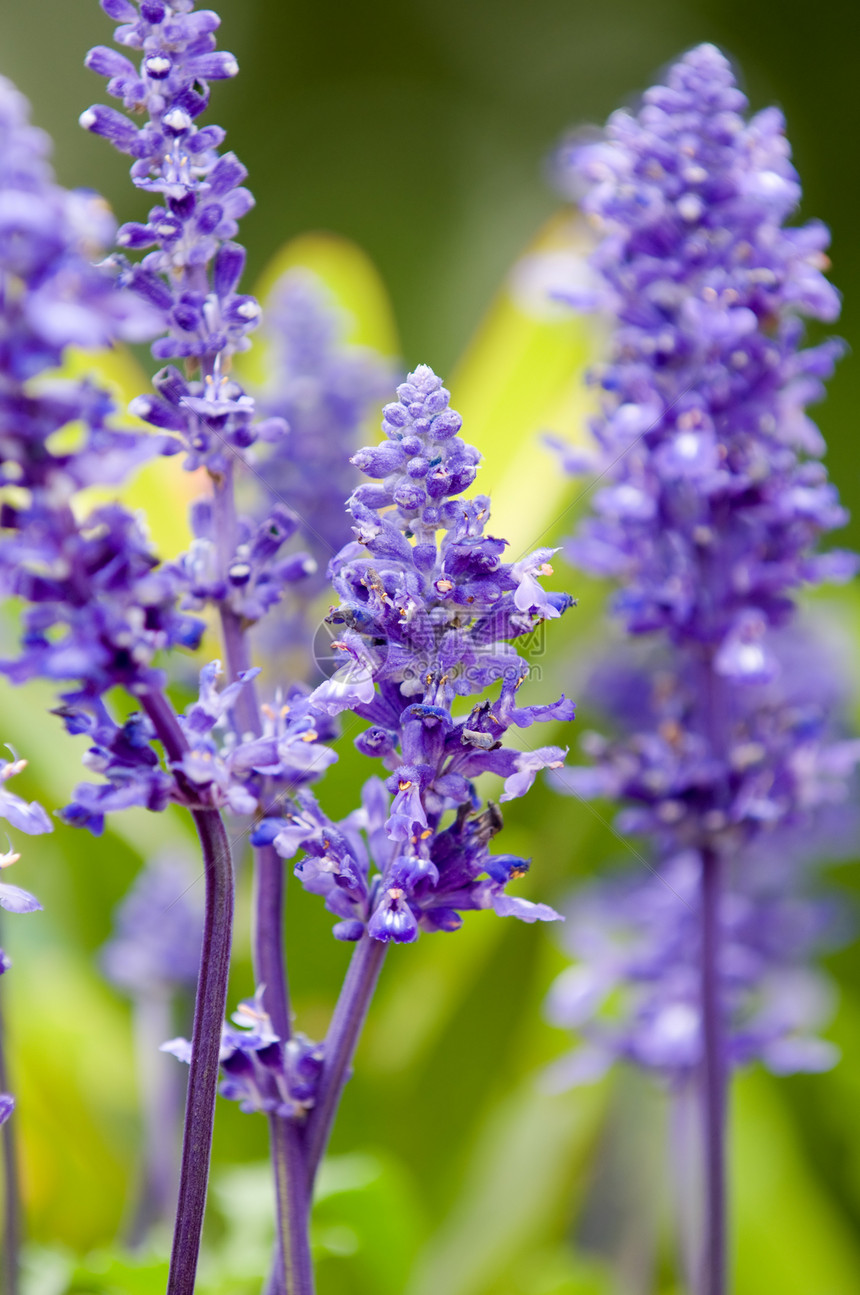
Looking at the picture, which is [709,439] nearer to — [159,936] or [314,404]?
[314,404]

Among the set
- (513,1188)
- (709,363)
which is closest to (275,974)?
(709,363)

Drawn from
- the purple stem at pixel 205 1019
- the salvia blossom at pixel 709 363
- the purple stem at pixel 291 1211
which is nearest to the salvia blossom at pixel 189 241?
the purple stem at pixel 205 1019

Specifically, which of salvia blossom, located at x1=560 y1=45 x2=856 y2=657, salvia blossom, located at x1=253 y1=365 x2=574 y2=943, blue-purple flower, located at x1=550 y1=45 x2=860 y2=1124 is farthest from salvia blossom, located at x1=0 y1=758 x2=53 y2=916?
salvia blossom, located at x1=560 y1=45 x2=856 y2=657

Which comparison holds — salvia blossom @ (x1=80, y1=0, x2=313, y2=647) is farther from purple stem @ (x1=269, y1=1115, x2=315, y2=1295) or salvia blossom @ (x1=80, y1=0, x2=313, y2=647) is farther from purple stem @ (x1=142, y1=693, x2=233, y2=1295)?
purple stem @ (x1=269, y1=1115, x2=315, y2=1295)

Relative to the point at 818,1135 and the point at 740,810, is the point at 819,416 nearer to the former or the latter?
the point at 818,1135

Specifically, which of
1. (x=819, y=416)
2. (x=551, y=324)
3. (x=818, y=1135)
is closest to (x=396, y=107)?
(x=819, y=416)

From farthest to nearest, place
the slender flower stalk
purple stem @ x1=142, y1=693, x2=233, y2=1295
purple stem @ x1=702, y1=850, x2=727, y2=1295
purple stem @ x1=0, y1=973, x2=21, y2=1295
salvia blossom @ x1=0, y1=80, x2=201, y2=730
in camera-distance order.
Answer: the slender flower stalk < purple stem @ x1=702, y1=850, x2=727, y2=1295 < purple stem @ x1=0, y1=973, x2=21, y2=1295 < purple stem @ x1=142, y1=693, x2=233, y2=1295 < salvia blossom @ x1=0, y1=80, x2=201, y2=730
